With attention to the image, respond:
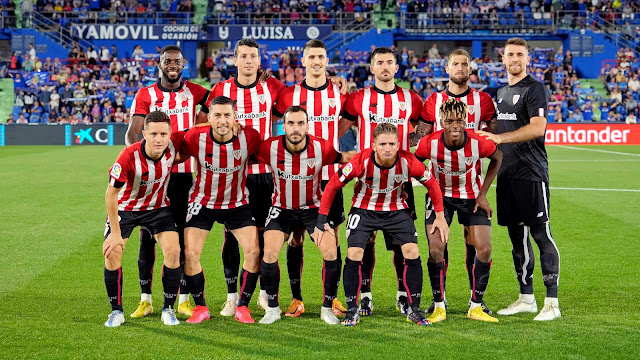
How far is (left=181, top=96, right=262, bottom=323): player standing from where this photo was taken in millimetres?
5699

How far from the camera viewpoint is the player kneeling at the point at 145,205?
5504mm

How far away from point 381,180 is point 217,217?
4.27ft

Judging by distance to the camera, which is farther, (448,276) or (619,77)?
(619,77)

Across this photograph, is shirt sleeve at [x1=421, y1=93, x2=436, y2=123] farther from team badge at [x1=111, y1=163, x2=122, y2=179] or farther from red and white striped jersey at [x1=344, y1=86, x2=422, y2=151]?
team badge at [x1=111, y1=163, x2=122, y2=179]

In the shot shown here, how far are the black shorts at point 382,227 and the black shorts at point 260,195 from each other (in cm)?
81

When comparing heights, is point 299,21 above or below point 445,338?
above

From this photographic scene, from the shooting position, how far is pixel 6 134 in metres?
27.2

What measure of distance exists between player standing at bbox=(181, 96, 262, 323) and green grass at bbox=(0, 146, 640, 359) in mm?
346

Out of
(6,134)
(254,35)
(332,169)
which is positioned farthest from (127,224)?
(254,35)

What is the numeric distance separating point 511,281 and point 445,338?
2.10 meters

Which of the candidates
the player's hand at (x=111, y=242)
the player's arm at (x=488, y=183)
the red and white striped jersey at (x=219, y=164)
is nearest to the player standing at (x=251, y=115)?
the red and white striped jersey at (x=219, y=164)

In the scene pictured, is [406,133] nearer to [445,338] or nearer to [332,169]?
[332,169]

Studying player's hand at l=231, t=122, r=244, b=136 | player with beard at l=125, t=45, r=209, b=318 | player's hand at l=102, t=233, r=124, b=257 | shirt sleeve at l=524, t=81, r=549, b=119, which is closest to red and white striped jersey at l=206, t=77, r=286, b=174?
player with beard at l=125, t=45, r=209, b=318

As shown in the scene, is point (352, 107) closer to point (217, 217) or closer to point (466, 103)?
point (466, 103)
